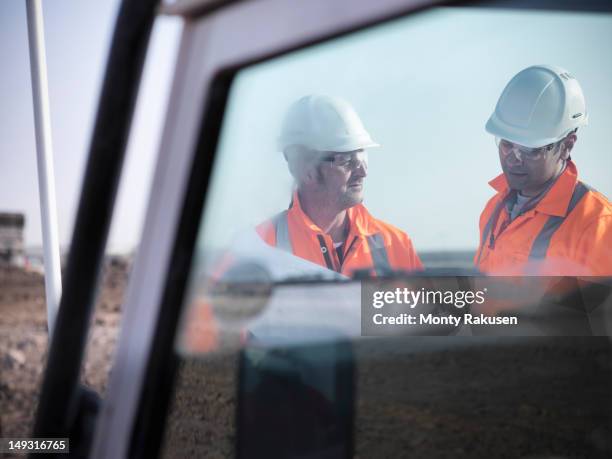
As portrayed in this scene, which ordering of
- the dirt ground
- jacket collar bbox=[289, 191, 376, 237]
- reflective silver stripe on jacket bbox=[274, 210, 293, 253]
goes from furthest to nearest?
the dirt ground
jacket collar bbox=[289, 191, 376, 237]
reflective silver stripe on jacket bbox=[274, 210, 293, 253]

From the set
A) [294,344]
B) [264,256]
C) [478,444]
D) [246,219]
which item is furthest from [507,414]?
[246,219]

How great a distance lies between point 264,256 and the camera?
1381 millimetres

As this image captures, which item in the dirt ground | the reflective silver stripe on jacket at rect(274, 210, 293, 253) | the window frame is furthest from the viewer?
the dirt ground

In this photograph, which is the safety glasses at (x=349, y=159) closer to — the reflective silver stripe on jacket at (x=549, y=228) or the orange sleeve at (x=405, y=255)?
the orange sleeve at (x=405, y=255)

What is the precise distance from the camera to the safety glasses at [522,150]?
170cm

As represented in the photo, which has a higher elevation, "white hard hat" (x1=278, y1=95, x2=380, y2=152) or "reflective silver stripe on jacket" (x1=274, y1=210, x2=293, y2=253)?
"white hard hat" (x1=278, y1=95, x2=380, y2=152)

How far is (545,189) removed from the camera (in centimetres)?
171

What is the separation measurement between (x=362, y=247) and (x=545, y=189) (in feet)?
1.63

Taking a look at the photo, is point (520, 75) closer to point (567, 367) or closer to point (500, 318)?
point (500, 318)

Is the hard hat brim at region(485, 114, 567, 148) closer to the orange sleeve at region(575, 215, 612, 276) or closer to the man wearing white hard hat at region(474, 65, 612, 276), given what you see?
the man wearing white hard hat at region(474, 65, 612, 276)

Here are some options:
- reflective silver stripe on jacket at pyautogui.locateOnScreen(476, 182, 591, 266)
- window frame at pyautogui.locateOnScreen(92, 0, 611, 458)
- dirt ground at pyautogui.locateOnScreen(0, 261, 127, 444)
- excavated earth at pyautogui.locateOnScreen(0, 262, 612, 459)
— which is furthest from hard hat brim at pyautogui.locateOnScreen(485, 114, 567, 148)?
dirt ground at pyautogui.locateOnScreen(0, 261, 127, 444)

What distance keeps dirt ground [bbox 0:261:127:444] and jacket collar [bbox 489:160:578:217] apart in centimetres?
105

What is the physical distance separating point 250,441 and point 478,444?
2.46 feet

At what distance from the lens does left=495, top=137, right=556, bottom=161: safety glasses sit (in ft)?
5.58
